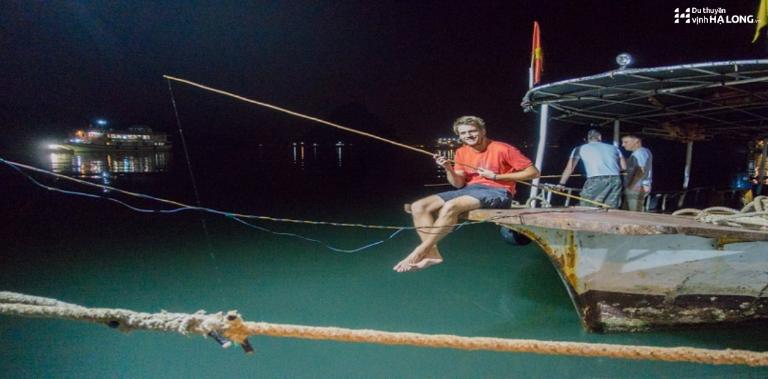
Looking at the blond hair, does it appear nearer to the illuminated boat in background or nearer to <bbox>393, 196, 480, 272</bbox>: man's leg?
<bbox>393, 196, 480, 272</bbox>: man's leg

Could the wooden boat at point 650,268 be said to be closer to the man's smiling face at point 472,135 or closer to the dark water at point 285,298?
the dark water at point 285,298

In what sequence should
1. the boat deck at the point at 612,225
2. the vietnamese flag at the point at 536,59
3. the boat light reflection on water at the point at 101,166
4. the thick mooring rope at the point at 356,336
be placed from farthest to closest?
1. the boat light reflection on water at the point at 101,166
2. the vietnamese flag at the point at 536,59
3. the boat deck at the point at 612,225
4. the thick mooring rope at the point at 356,336

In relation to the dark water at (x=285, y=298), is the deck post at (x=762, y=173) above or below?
above

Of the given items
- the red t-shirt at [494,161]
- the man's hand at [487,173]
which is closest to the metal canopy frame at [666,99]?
the red t-shirt at [494,161]

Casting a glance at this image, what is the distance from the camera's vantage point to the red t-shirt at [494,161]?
4.61m

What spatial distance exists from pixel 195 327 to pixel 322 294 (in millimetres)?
6304

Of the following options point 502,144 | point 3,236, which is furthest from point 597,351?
point 3,236

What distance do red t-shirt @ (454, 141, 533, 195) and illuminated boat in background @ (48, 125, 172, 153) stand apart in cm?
8835

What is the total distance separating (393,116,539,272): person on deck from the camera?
170 inches

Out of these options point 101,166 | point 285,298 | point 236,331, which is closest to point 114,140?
point 101,166

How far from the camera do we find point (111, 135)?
282 feet

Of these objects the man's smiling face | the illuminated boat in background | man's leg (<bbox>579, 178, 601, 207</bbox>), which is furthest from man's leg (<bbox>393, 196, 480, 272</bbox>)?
the illuminated boat in background

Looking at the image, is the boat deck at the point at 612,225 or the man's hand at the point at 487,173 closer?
the boat deck at the point at 612,225

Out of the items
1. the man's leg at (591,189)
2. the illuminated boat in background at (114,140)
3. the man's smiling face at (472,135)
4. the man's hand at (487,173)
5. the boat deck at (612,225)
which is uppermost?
the illuminated boat in background at (114,140)
